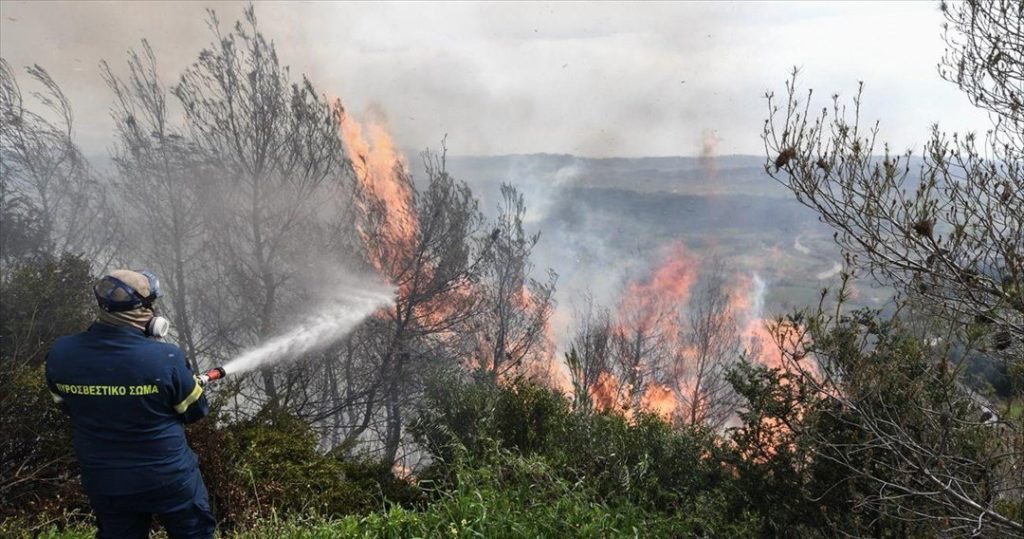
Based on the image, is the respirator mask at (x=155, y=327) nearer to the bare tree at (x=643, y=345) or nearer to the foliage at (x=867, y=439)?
the foliage at (x=867, y=439)

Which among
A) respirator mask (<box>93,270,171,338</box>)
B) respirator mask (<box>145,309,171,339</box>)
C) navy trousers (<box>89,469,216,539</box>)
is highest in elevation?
respirator mask (<box>93,270,171,338</box>)

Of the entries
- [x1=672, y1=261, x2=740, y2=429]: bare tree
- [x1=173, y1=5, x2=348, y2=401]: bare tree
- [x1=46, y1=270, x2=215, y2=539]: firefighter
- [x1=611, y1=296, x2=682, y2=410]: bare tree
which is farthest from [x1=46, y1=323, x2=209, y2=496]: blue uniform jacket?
[x1=672, y1=261, x2=740, y2=429]: bare tree

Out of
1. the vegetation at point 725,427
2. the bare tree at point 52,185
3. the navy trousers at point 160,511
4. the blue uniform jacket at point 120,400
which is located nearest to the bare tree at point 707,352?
the vegetation at point 725,427

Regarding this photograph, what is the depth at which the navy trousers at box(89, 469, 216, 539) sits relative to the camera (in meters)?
3.18

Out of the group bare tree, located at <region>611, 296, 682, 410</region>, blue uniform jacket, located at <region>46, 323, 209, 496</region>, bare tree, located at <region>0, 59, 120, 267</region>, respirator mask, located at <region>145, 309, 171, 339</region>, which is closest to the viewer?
blue uniform jacket, located at <region>46, 323, 209, 496</region>

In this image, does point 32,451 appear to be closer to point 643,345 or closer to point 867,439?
point 867,439

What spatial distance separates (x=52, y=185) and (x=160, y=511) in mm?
16206

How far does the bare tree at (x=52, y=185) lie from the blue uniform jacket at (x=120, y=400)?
44.6 feet

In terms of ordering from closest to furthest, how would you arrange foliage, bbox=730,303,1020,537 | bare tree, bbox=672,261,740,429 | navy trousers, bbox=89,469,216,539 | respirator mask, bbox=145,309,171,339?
navy trousers, bbox=89,469,216,539 < respirator mask, bbox=145,309,171,339 < foliage, bbox=730,303,1020,537 < bare tree, bbox=672,261,740,429

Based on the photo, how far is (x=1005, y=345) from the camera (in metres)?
4.35

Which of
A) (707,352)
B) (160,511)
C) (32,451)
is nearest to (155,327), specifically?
(160,511)

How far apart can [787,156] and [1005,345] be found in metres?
1.94

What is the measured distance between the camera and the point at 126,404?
3084mm

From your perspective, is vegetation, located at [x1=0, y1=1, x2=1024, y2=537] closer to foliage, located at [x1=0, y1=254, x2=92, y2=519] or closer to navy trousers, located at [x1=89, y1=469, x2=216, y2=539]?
foliage, located at [x1=0, y1=254, x2=92, y2=519]
